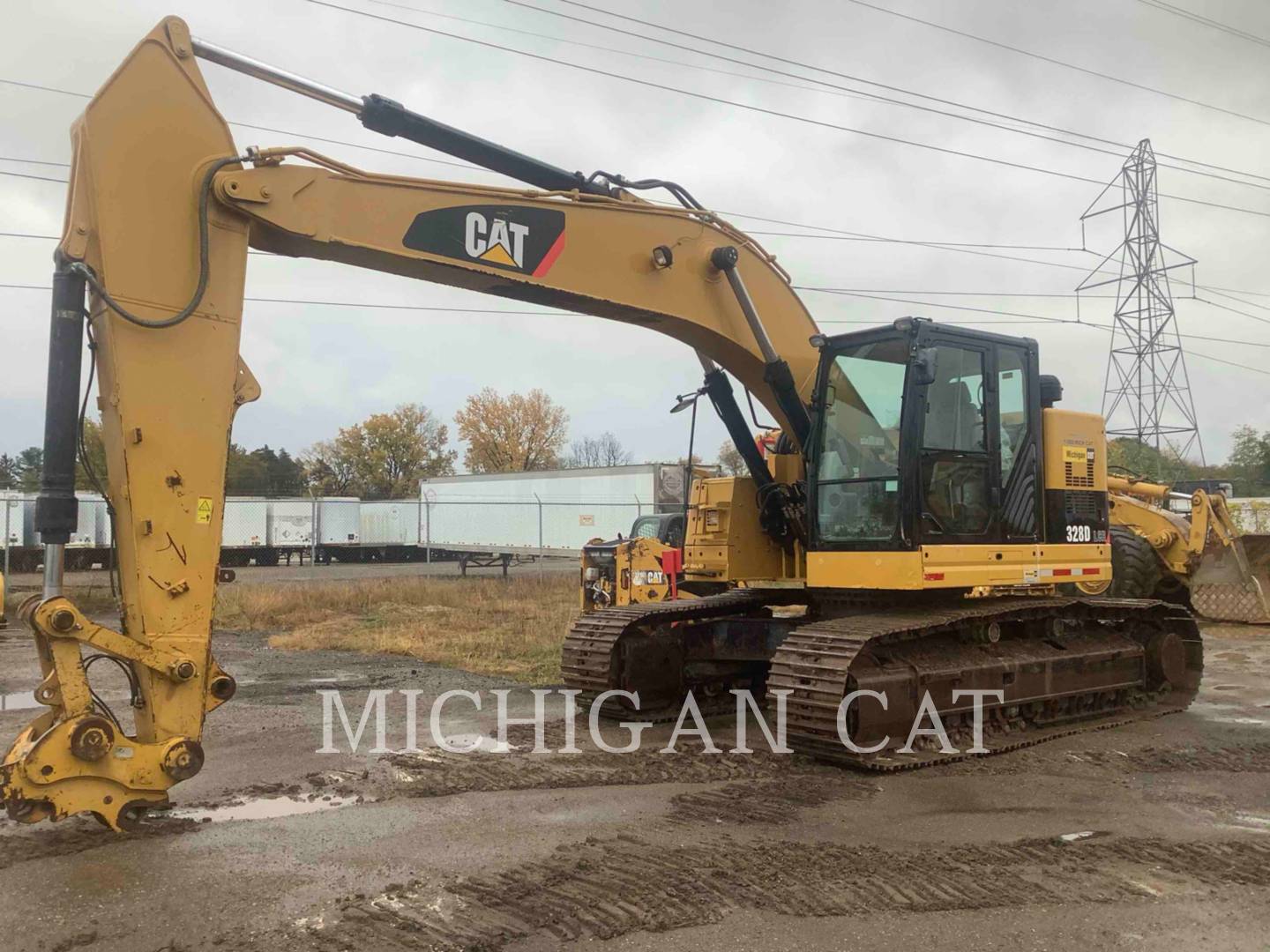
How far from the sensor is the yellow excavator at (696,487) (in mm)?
4688

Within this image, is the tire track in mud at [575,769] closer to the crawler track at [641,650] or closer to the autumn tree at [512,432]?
the crawler track at [641,650]

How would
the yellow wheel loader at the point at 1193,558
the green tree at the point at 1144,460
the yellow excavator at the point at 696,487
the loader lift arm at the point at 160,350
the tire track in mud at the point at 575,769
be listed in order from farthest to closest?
the green tree at the point at 1144,460
the yellow wheel loader at the point at 1193,558
the tire track in mud at the point at 575,769
the yellow excavator at the point at 696,487
the loader lift arm at the point at 160,350

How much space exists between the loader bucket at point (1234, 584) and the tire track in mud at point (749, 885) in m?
9.40

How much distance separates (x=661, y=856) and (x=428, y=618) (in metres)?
12.2

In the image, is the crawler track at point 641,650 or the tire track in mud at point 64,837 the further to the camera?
the crawler track at point 641,650

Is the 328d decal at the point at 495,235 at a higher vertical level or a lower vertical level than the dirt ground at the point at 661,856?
higher

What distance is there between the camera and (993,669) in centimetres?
750

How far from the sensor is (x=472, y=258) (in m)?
5.99

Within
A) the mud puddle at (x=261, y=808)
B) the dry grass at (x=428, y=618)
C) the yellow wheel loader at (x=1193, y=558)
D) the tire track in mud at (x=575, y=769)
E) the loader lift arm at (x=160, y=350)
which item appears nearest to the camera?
the loader lift arm at (x=160, y=350)

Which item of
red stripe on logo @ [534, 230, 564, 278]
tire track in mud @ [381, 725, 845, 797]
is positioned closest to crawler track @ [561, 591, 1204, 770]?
tire track in mud @ [381, 725, 845, 797]

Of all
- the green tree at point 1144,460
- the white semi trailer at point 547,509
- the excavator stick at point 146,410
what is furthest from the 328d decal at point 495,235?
the green tree at point 1144,460

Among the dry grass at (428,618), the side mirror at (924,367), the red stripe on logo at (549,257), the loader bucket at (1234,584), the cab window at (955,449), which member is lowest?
the dry grass at (428,618)

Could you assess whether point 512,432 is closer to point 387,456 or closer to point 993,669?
point 387,456

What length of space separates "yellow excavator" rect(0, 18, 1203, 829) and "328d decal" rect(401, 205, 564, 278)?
2cm
